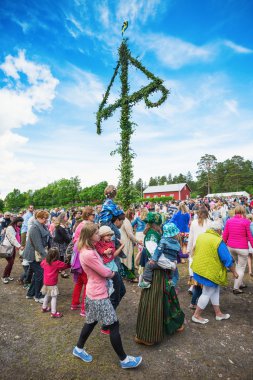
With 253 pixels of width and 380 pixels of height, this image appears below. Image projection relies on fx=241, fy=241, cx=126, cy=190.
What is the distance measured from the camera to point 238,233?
539 centimetres

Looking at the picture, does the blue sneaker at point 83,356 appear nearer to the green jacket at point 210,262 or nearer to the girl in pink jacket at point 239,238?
the green jacket at point 210,262

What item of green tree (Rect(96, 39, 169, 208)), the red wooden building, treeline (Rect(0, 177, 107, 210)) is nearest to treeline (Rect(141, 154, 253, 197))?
the red wooden building

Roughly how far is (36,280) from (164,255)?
318 centimetres

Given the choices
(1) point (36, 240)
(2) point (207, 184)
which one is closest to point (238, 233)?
(1) point (36, 240)

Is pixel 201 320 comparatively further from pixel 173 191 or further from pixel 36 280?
pixel 173 191

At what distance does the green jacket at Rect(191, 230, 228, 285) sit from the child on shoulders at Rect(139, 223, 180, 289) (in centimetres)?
72

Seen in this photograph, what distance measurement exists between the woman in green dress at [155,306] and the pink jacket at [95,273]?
0.86m

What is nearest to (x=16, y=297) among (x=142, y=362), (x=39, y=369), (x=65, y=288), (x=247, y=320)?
(x=65, y=288)

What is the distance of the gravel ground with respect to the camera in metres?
3.00

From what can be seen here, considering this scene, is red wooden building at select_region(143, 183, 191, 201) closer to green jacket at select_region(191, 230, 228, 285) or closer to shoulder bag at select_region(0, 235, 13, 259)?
shoulder bag at select_region(0, 235, 13, 259)

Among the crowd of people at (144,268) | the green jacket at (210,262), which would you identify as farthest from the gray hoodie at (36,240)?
the green jacket at (210,262)

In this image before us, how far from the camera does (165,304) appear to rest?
357cm

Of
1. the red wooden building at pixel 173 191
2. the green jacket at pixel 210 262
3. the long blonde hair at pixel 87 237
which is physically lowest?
the green jacket at pixel 210 262

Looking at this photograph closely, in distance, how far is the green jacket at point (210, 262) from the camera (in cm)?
397
